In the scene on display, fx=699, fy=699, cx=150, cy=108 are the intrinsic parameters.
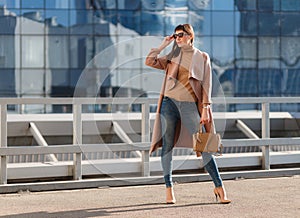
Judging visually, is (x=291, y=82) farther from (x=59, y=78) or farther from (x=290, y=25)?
(x=59, y=78)

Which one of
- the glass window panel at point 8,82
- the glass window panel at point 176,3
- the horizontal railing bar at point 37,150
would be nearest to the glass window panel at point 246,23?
the glass window panel at point 176,3

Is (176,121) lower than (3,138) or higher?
higher

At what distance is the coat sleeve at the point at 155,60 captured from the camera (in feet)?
23.2

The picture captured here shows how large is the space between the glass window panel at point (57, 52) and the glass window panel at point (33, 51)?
395 millimetres

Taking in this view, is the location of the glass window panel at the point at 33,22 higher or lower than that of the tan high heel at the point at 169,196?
higher

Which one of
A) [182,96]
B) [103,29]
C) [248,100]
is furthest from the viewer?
[103,29]

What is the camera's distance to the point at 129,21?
131ft

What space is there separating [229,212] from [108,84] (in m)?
32.4

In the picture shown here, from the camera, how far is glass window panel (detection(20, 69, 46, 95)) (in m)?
38.8

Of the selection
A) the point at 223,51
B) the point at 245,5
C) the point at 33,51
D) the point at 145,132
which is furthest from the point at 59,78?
the point at 145,132

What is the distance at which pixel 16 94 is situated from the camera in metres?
38.3

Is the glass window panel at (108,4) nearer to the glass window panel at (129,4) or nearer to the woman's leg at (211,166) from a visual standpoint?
the glass window panel at (129,4)

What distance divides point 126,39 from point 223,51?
5.81 meters

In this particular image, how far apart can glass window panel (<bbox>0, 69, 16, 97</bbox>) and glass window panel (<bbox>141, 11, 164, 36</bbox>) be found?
7.81 m
